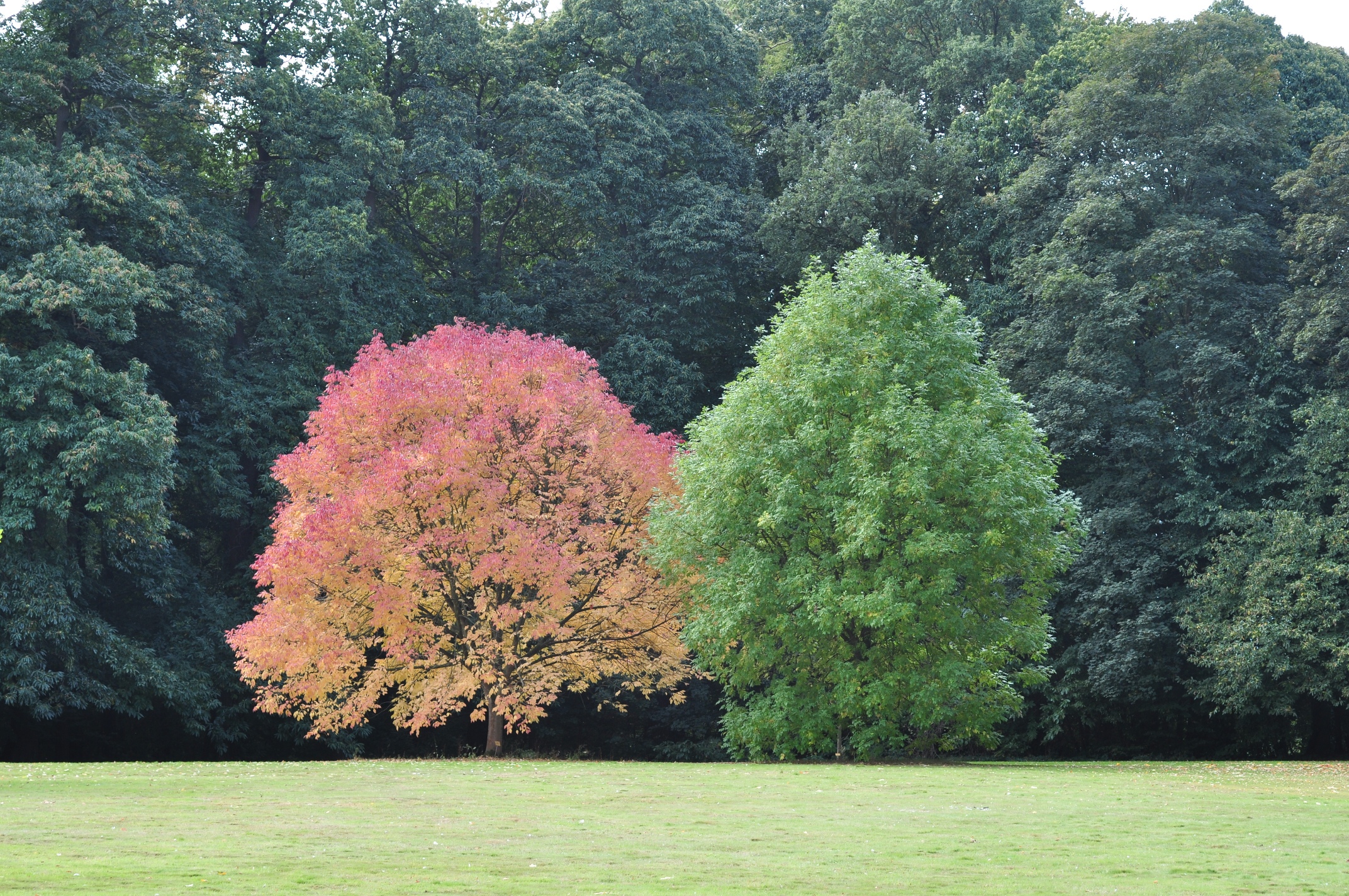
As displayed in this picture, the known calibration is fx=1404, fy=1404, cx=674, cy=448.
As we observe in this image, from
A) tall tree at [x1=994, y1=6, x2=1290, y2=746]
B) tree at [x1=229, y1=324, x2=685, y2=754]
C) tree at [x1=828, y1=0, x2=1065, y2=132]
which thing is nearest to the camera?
tree at [x1=229, y1=324, x2=685, y2=754]

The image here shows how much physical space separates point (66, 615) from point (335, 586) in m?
7.69

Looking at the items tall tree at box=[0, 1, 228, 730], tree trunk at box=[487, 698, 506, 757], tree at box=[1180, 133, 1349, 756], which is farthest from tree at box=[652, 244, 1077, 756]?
tall tree at box=[0, 1, 228, 730]

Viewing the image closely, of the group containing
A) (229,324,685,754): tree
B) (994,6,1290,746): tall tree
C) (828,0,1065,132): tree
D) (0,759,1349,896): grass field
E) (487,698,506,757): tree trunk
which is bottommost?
(0,759,1349,896): grass field

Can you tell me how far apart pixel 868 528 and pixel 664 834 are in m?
14.5

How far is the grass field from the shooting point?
36.2 feet

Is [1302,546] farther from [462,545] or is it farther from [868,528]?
[462,545]

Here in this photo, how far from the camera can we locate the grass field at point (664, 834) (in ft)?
36.2

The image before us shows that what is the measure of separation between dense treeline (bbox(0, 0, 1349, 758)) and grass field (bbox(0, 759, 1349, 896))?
13660 millimetres

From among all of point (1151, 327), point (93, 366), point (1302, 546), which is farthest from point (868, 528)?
point (93, 366)

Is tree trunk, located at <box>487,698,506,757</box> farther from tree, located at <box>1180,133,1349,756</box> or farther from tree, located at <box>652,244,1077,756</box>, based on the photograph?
tree, located at <box>1180,133,1349,756</box>

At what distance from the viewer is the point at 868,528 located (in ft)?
92.9

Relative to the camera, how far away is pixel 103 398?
35.1 m

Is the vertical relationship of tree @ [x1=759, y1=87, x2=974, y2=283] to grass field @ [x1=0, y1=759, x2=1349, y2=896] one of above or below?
above

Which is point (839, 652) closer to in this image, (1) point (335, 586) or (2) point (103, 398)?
(1) point (335, 586)
